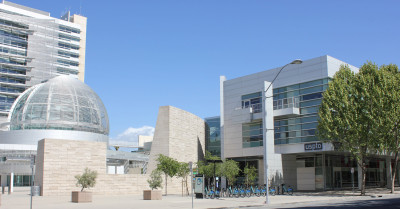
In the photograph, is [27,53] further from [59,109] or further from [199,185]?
[199,185]

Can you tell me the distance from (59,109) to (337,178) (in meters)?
42.3

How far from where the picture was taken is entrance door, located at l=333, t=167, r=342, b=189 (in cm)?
4766

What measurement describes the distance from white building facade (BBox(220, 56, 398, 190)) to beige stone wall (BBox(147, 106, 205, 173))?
4046 millimetres

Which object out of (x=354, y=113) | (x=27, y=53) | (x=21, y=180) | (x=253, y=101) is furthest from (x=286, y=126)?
(x=27, y=53)

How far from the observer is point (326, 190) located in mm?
45969

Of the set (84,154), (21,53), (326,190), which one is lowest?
(326,190)

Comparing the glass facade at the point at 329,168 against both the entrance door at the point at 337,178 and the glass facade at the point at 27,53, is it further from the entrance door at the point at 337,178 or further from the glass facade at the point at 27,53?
the glass facade at the point at 27,53

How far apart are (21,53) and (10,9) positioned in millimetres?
15117

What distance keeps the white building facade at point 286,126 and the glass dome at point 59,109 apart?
25.1m

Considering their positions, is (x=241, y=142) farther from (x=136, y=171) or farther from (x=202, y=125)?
(x=136, y=171)

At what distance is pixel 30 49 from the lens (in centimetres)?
11412

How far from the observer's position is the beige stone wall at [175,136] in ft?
145

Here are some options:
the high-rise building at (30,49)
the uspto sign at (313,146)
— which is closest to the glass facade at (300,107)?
the uspto sign at (313,146)

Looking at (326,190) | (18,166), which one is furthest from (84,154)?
(18,166)
